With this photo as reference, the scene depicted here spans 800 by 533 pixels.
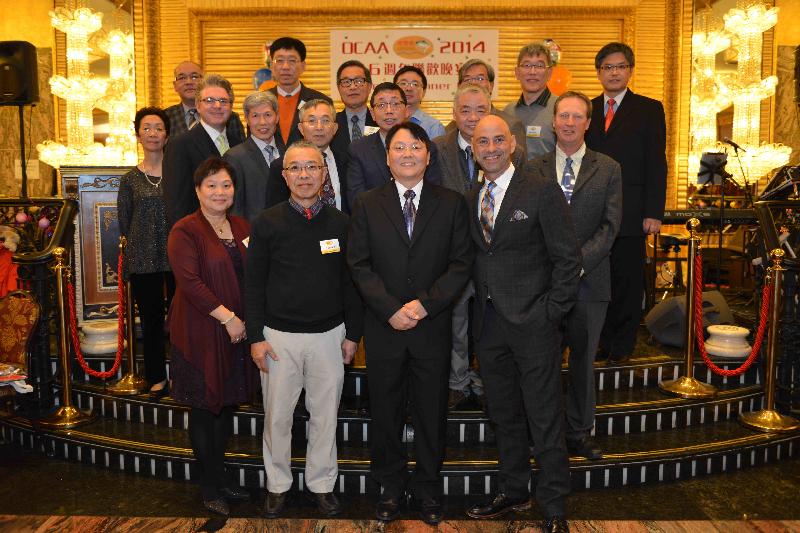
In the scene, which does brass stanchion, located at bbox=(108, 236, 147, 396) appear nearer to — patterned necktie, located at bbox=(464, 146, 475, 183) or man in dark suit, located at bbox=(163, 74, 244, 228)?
man in dark suit, located at bbox=(163, 74, 244, 228)

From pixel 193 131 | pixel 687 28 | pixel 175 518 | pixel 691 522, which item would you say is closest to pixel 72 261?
pixel 193 131

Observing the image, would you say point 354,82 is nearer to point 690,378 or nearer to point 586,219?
point 586,219

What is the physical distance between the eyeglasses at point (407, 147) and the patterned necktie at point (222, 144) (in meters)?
1.29

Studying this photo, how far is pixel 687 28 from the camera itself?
8836 mm

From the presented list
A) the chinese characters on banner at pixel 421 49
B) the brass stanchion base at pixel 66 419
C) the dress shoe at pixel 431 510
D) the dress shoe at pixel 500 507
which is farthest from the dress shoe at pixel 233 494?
the chinese characters on banner at pixel 421 49

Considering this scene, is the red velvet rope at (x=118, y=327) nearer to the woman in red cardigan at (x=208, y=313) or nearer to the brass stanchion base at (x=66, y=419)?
the brass stanchion base at (x=66, y=419)

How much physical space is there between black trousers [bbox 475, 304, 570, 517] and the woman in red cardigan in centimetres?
118

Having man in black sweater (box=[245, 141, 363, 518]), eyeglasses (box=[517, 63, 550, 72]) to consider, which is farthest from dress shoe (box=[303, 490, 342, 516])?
eyeglasses (box=[517, 63, 550, 72])

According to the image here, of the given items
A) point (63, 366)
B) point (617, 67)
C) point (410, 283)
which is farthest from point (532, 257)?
point (63, 366)

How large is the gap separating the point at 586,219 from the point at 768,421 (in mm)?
2081

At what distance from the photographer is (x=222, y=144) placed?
4043 mm

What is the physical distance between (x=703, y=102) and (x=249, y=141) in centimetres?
738

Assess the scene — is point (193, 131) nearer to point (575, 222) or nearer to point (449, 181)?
point (449, 181)

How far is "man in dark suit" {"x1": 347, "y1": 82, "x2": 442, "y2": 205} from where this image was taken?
12.6 feet
